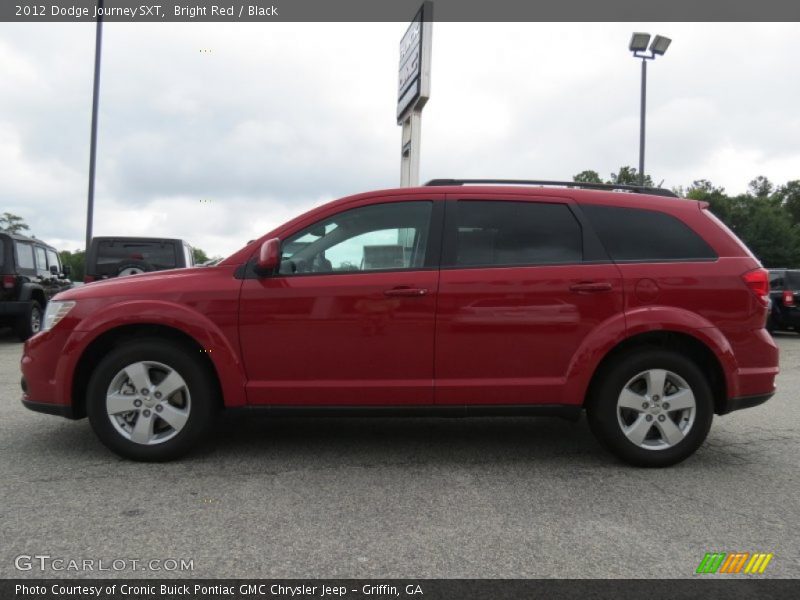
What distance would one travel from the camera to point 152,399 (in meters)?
4.08

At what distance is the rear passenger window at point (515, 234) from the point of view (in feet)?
13.8

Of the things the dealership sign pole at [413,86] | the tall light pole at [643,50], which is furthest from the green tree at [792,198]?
the dealership sign pole at [413,86]

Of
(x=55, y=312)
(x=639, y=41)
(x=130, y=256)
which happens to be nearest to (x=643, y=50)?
(x=639, y=41)

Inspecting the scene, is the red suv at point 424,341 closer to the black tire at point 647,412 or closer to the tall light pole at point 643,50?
the black tire at point 647,412

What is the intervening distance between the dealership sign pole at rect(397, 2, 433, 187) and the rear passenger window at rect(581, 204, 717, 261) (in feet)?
29.1

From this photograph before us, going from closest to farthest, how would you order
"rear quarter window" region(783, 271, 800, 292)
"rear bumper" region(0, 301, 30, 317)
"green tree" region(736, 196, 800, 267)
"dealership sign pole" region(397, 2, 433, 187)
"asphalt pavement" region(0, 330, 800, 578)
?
1. "asphalt pavement" region(0, 330, 800, 578)
2. "rear bumper" region(0, 301, 30, 317)
3. "dealership sign pole" region(397, 2, 433, 187)
4. "rear quarter window" region(783, 271, 800, 292)
5. "green tree" region(736, 196, 800, 267)

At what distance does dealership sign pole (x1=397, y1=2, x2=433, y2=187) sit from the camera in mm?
12570

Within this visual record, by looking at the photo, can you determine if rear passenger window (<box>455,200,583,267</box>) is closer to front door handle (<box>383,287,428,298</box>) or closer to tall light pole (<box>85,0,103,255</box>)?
front door handle (<box>383,287,428,298</box>)

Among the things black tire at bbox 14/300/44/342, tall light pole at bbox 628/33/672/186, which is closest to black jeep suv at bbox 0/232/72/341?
black tire at bbox 14/300/44/342

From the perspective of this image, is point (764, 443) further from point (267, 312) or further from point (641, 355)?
point (267, 312)

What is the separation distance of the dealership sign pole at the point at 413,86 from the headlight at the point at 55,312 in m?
9.47

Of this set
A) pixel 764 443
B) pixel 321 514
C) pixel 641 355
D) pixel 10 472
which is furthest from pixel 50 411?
pixel 764 443
